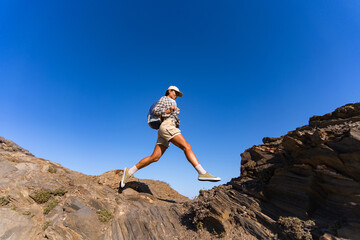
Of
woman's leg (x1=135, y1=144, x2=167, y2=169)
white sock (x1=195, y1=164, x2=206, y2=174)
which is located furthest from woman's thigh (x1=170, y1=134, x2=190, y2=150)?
white sock (x1=195, y1=164, x2=206, y2=174)

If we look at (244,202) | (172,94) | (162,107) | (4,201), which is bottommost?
(4,201)

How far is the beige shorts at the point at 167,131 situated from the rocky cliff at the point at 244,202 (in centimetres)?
238

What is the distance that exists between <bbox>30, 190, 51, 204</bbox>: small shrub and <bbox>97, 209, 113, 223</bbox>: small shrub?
1.84m

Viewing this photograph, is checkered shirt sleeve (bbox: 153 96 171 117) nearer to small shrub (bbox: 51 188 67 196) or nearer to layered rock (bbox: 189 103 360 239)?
layered rock (bbox: 189 103 360 239)

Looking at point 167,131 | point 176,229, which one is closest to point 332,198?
point 176,229

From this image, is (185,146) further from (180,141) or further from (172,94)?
(172,94)

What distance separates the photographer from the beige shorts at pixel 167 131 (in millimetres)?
→ 7570

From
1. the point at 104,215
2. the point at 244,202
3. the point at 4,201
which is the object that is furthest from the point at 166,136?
the point at 4,201

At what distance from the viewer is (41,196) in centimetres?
642

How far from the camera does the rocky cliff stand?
4379 mm

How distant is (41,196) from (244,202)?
21.4ft

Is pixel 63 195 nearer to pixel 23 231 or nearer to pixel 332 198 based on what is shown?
pixel 23 231

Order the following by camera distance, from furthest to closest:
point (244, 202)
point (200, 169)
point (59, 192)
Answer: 1. point (200, 169)
2. point (59, 192)
3. point (244, 202)

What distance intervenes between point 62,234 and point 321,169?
7.02 metres
